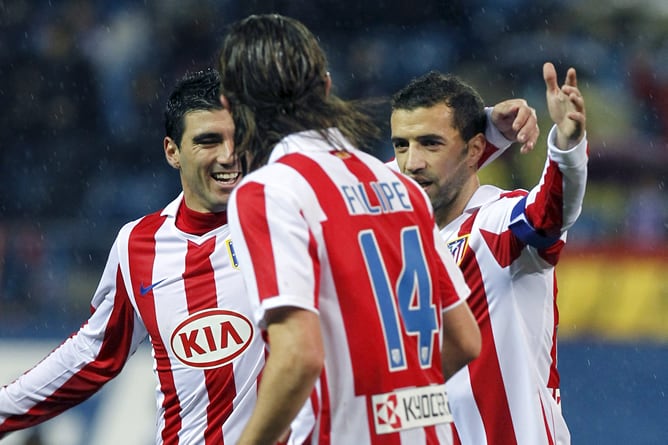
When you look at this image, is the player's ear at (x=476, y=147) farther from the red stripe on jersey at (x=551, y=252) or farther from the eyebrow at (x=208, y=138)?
the eyebrow at (x=208, y=138)

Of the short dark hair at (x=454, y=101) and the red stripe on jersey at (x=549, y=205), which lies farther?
the short dark hair at (x=454, y=101)

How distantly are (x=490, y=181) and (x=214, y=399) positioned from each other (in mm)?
7404

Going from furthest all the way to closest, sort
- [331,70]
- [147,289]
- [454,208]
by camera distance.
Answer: [331,70] → [454,208] → [147,289]

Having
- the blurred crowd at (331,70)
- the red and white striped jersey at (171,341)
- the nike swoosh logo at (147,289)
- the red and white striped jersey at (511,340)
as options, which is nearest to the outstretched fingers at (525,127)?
the red and white striped jersey at (511,340)

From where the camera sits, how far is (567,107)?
310 cm

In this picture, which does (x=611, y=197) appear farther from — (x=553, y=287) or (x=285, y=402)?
(x=285, y=402)

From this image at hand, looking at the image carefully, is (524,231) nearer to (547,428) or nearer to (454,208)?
(454,208)

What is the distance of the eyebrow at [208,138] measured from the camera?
3.84m

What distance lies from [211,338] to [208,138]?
726 mm

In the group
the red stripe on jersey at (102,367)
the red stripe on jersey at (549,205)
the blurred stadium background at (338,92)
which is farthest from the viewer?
the blurred stadium background at (338,92)

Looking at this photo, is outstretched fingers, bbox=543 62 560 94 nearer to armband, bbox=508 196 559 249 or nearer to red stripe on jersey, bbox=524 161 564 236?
red stripe on jersey, bbox=524 161 564 236

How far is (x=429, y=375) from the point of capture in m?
2.47

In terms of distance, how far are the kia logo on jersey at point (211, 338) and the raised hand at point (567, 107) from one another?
3.68ft

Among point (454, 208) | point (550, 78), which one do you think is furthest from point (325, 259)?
point (454, 208)
